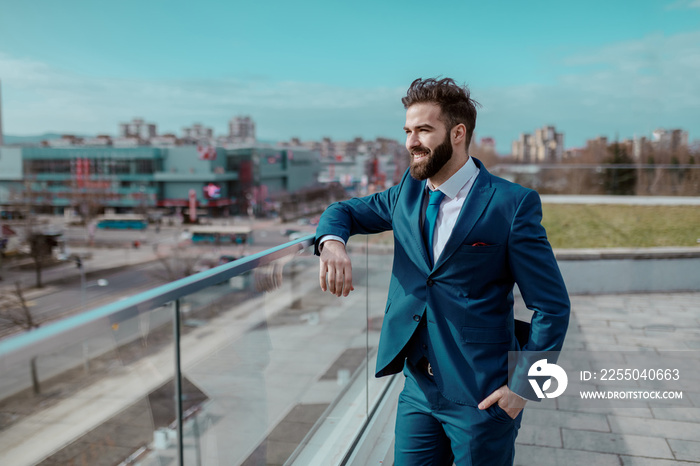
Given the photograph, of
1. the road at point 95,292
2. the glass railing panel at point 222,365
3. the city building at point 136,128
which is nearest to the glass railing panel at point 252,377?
the glass railing panel at point 222,365

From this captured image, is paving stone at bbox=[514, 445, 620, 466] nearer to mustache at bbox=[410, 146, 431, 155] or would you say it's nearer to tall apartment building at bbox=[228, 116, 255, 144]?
mustache at bbox=[410, 146, 431, 155]

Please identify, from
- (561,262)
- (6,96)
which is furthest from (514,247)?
(6,96)

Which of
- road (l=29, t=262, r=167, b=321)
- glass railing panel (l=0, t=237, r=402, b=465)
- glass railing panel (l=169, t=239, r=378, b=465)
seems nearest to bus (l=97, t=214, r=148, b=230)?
road (l=29, t=262, r=167, b=321)

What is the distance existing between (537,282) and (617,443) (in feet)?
6.86

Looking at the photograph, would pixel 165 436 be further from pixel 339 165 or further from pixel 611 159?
pixel 339 165

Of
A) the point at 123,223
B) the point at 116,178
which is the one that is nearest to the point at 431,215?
the point at 123,223

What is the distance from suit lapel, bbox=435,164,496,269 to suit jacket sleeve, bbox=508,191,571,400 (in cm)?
10

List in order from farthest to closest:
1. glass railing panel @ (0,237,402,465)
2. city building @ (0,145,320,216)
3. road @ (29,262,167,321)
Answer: city building @ (0,145,320,216) → road @ (29,262,167,321) → glass railing panel @ (0,237,402,465)

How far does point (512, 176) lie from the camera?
15016mm

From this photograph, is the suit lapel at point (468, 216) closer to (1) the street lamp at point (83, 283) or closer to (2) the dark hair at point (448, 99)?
(2) the dark hair at point (448, 99)

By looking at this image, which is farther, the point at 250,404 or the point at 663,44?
the point at 663,44

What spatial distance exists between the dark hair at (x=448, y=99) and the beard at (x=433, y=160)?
57 mm

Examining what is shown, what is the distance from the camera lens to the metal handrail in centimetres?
74

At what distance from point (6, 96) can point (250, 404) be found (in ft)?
505
